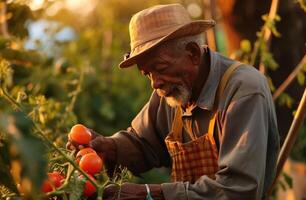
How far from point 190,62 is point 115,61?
6.30 metres

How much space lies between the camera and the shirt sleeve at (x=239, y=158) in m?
3.27

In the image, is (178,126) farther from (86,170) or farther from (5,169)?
(5,169)

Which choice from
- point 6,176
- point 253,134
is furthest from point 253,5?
point 6,176

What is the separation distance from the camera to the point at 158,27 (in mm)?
3594

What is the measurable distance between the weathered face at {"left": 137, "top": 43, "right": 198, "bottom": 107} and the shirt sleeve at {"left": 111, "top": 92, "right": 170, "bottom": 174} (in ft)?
1.38

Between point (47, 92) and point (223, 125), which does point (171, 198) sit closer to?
point (223, 125)

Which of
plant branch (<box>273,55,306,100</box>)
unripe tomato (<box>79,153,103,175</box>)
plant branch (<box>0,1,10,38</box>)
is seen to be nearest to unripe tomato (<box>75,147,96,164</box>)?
unripe tomato (<box>79,153,103,175</box>)

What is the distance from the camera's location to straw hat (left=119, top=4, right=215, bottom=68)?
3.53m

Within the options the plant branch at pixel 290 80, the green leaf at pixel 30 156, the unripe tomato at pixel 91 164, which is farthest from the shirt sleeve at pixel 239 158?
the green leaf at pixel 30 156

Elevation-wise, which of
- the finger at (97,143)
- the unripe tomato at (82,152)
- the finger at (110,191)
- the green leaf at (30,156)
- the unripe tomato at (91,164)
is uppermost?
the green leaf at (30,156)

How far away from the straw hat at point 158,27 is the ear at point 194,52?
0.06 metres

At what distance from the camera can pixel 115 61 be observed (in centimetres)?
986

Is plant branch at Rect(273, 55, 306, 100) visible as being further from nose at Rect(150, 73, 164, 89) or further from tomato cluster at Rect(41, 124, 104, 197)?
tomato cluster at Rect(41, 124, 104, 197)

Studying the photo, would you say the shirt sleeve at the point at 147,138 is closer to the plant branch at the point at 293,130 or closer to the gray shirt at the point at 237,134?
the gray shirt at the point at 237,134
